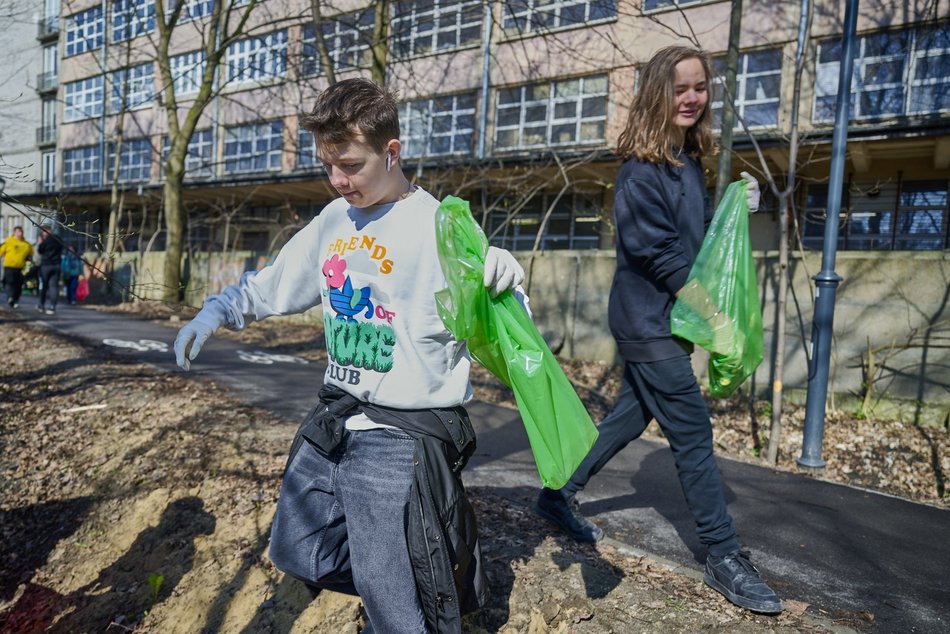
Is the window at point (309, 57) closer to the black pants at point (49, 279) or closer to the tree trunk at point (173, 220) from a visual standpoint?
the tree trunk at point (173, 220)

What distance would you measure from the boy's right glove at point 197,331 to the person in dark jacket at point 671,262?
5.18ft

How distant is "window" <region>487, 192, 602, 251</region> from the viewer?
18.7 m

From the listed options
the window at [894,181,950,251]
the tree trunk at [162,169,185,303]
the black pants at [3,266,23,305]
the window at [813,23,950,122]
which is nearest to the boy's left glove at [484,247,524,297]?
the window at [813,23,950,122]

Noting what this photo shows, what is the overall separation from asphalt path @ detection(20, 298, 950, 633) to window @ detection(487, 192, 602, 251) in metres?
13.0

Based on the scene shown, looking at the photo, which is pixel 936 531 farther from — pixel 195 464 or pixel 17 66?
pixel 17 66

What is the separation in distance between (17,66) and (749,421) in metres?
9.26

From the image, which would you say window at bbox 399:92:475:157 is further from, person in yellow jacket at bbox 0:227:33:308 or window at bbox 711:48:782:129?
person in yellow jacket at bbox 0:227:33:308

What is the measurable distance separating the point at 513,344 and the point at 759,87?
1616cm

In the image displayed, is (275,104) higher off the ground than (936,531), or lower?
higher

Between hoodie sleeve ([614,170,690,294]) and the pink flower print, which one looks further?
hoodie sleeve ([614,170,690,294])

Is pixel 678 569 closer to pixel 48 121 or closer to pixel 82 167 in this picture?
pixel 82 167

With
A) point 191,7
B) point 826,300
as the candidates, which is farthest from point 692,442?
point 191,7

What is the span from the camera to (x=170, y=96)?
15648 millimetres

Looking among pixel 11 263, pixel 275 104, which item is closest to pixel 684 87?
pixel 11 263
